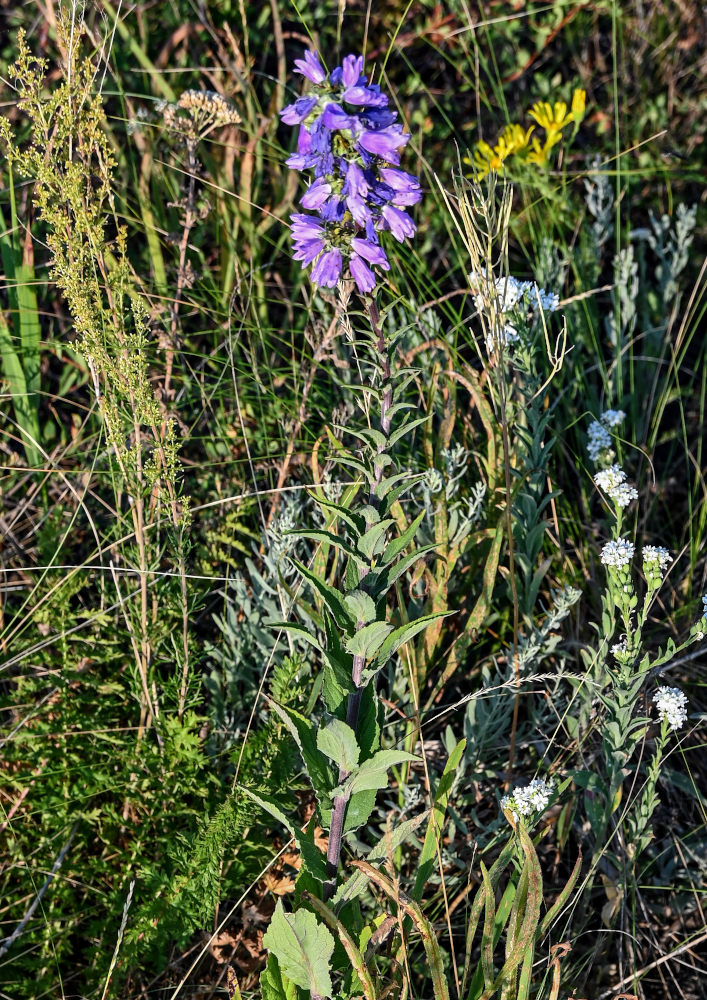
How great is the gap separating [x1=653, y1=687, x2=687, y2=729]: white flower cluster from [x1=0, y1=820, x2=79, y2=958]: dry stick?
130 cm

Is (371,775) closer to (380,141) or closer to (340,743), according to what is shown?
(340,743)

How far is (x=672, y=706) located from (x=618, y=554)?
343 mm

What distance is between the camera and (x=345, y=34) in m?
3.55

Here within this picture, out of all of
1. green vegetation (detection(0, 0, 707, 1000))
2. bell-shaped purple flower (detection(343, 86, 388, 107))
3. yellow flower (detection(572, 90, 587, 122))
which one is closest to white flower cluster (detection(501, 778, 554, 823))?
green vegetation (detection(0, 0, 707, 1000))

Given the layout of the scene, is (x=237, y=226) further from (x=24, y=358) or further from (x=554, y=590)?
(x=554, y=590)

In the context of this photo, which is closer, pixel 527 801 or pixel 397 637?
pixel 397 637

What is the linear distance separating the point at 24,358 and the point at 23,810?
1.37 m

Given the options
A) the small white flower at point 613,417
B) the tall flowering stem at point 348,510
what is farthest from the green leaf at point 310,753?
the small white flower at point 613,417

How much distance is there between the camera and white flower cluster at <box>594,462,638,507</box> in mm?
1878

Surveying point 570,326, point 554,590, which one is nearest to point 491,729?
point 554,590

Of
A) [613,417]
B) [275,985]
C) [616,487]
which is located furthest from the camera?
[613,417]

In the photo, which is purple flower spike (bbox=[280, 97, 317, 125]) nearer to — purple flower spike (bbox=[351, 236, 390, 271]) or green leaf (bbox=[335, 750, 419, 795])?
purple flower spike (bbox=[351, 236, 390, 271])

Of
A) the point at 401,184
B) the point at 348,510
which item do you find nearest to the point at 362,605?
the point at 348,510

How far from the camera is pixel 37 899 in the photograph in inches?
72.4
